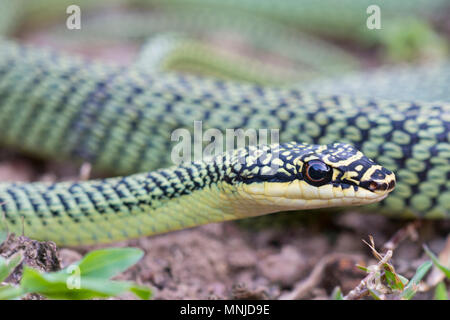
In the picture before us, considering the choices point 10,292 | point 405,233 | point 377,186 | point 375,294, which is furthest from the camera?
point 405,233

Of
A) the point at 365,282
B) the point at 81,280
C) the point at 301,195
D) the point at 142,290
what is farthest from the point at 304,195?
the point at 81,280

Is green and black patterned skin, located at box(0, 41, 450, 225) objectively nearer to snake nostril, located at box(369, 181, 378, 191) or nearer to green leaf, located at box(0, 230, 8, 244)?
snake nostril, located at box(369, 181, 378, 191)

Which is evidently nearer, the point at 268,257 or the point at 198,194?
the point at 198,194

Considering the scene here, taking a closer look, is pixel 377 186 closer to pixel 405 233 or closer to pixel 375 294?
pixel 375 294

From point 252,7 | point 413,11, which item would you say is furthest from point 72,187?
point 413,11

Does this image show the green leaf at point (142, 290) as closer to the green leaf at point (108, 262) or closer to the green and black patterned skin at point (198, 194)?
the green leaf at point (108, 262)
